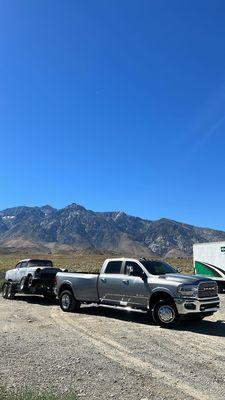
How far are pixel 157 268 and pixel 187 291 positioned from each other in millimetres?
2053

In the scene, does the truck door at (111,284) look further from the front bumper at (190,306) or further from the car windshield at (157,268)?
the front bumper at (190,306)

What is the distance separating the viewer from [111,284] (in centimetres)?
1662

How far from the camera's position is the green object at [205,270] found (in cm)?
2900

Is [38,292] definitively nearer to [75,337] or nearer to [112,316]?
[112,316]

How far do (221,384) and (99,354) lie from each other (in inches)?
124

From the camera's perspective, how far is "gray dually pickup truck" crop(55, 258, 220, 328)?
14.2m

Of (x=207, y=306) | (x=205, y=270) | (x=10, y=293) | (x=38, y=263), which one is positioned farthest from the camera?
(x=205, y=270)

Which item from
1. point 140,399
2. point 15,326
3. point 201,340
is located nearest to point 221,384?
point 140,399

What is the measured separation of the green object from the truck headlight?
1499cm

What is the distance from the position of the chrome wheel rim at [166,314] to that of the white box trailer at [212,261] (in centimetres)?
1449

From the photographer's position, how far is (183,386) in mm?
8039

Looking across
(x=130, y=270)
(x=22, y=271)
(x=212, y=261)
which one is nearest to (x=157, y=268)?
(x=130, y=270)

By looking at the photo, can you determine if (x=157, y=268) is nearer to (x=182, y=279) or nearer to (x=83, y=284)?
(x=182, y=279)

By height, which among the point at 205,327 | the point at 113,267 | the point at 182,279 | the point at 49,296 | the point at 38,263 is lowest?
the point at 205,327
